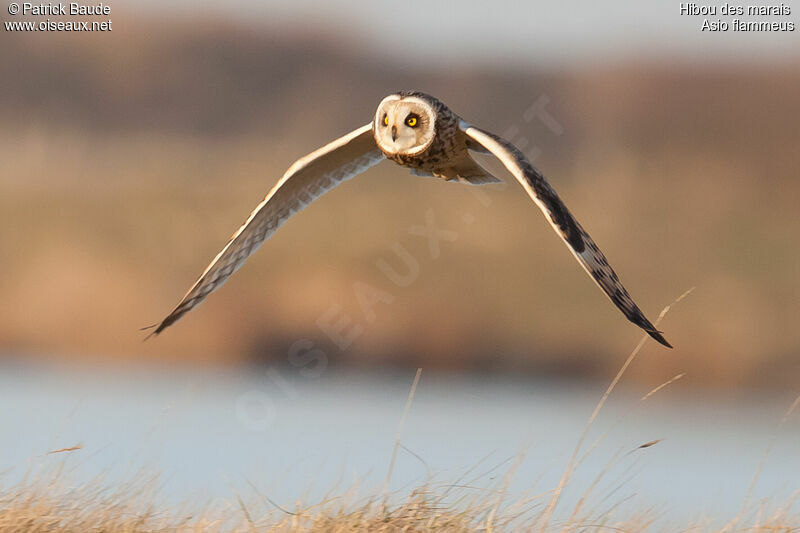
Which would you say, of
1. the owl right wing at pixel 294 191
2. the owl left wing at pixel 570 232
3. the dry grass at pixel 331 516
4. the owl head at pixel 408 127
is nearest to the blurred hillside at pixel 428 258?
the owl right wing at pixel 294 191

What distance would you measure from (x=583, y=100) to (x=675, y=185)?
14.2 ft

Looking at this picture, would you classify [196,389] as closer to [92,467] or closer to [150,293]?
[92,467]

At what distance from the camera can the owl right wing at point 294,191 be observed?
5.54 metres

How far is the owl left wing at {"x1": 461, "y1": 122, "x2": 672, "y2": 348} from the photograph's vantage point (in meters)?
4.45

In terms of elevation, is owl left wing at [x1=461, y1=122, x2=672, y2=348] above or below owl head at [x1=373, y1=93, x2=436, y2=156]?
below

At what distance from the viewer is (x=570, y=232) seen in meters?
4.62

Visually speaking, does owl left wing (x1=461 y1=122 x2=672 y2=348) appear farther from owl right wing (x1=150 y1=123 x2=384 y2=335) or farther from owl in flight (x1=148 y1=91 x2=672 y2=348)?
owl right wing (x1=150 y1=123 x2=384 y2=335)

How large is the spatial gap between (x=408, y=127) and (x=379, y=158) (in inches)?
24.4

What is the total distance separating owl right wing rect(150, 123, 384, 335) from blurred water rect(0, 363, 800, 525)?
0.66m

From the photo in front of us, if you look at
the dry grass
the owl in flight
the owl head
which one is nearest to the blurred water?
the dry grass

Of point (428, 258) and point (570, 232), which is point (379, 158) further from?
point (428, 258)

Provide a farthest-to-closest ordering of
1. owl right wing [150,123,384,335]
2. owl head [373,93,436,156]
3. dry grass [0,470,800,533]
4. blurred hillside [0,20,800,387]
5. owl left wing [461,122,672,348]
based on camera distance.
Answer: blurred hillside [0,20,800,387]
owl head [373,93,436,156]
owl right wing [150,123,384,335]
owl left wing [461,122,672,348]
dry grass [0,470,800,533]

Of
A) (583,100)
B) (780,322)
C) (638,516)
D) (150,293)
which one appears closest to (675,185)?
(780,322)

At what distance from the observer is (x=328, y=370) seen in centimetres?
1180
